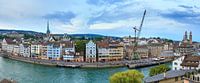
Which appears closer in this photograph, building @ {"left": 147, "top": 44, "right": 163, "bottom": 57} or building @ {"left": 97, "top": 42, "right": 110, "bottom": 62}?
building @ {"left": 97, "top": 42, "right": 110, "bottom": 62}

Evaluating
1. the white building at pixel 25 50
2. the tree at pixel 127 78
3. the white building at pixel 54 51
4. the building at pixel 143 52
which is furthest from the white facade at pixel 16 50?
the tree at pixel 127 78

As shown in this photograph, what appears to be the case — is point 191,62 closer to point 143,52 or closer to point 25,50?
point 143,52

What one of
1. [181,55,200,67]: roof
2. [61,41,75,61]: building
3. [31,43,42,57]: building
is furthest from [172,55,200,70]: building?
[31,43,42,57]: building

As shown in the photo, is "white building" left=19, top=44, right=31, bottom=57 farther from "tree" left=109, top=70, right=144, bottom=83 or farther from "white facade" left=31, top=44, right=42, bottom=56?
"tree" left=109, top=70, right=144, bottom=83

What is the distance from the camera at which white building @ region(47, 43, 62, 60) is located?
55.9 m

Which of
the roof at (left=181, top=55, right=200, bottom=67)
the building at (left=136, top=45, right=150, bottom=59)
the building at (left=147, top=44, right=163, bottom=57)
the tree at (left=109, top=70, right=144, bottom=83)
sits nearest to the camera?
the tree at (left=109, top=70, right=144, bottom=83)

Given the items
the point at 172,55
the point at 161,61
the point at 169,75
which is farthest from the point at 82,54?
the point at 169,75

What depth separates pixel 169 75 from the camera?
63.9 feet

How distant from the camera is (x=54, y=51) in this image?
5650 centimetres

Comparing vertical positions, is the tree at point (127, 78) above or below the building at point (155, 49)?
below

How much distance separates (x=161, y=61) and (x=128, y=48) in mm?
9656

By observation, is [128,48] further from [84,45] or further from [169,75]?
[169,75]

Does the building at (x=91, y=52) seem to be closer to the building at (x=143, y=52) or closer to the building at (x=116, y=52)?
the building at (x=116, y=52)

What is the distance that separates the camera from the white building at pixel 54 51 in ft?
183
